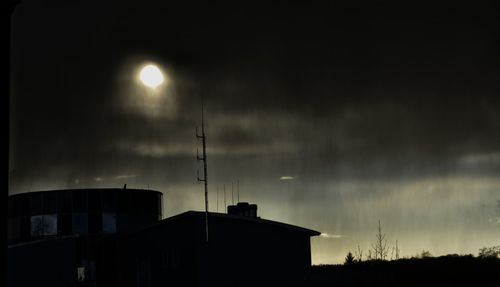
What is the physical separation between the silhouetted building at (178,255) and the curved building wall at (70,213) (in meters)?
7.60

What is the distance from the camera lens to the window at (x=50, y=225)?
5069cm

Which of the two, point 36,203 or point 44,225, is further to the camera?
point 36,203

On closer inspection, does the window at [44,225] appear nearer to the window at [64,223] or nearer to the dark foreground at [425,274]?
the window at [64,223]

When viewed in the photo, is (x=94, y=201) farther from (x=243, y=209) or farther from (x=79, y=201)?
(x=243, y=209)

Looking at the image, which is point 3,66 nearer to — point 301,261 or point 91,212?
point 301,261

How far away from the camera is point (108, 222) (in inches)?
2014

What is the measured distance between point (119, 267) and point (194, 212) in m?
7.03

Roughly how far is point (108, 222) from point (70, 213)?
9.28ft

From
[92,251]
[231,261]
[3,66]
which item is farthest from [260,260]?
[3,66]

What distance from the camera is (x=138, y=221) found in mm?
53188

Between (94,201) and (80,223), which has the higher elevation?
(94,201)

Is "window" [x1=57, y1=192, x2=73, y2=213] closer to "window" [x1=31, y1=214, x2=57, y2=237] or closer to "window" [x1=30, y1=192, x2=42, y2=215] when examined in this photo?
"window" [x1=31, y1=214, x2=57, y2=237]

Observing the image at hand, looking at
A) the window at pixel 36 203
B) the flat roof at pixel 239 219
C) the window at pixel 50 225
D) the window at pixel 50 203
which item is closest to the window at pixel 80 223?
the window at pixel 50 225

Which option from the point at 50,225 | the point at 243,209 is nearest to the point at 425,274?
the point at 243,209
